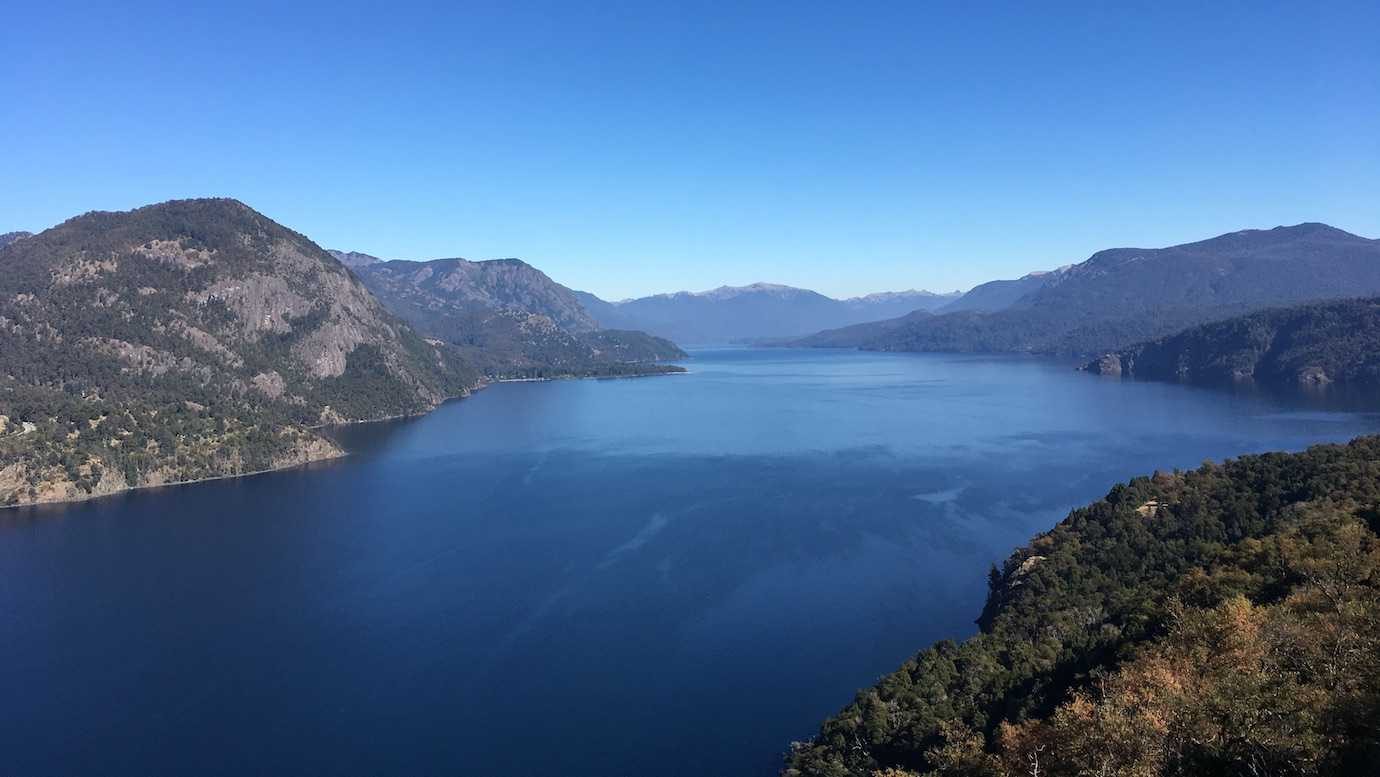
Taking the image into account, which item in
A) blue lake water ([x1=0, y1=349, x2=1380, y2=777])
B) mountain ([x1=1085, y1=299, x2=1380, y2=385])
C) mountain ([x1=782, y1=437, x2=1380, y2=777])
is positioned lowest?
blue lake water ([x1=0, y1=349, x2=1380, y2=777])

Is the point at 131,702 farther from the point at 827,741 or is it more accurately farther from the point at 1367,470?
the point at 1367,470

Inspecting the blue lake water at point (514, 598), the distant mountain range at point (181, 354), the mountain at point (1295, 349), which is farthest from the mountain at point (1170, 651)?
the mountain at point (1295, 349)

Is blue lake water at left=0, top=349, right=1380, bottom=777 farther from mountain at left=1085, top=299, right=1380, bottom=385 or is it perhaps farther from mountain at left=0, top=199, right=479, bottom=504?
mountain at left=1085, top=299, right=1380, bottom=385

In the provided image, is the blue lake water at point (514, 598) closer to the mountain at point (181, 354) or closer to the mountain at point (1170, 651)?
the mountain at point (1170, 651)

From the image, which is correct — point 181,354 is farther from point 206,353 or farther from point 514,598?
point 514,598

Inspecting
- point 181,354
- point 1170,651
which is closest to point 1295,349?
point 1170,651

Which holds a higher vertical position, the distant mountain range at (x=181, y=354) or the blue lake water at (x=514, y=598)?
the distant mountain range at (x=181, y=354)

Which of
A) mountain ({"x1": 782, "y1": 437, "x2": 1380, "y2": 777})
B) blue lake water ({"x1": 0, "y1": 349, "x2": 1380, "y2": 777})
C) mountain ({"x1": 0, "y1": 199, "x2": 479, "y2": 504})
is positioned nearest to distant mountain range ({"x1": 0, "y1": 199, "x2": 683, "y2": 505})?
mountain ({"x1": 0, "y1": 199, "x2": 479, "y2": 504})
